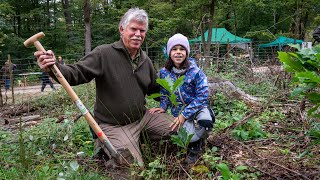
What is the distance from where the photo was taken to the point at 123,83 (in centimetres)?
321

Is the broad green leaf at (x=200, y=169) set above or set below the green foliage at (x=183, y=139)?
below

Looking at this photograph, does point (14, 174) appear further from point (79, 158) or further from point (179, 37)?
point (179, 37)

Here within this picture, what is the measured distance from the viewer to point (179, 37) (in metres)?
3.29

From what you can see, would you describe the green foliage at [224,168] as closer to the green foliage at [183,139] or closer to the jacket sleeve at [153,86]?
the green foliage at [183,139]

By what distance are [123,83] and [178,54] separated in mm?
639

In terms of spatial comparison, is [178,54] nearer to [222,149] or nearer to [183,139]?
[183,139]

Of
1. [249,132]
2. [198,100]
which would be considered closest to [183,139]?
[198,100]

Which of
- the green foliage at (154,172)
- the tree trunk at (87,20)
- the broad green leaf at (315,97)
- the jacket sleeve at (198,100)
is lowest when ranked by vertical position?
the green foliage at (154,172)

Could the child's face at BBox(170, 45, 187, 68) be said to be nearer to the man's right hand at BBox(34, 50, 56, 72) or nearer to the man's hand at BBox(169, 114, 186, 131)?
the man's hand at BBox(169, 114, 186, 131)

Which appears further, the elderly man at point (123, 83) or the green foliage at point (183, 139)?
the elderly man at point (123, 83)

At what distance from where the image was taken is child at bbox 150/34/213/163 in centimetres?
314

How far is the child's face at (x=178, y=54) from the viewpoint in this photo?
10.8 ft

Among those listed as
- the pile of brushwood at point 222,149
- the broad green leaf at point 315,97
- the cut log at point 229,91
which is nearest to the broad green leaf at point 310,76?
the pile of brushwood at point 222,149

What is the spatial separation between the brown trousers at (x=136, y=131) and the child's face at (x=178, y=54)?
0.61 metres
